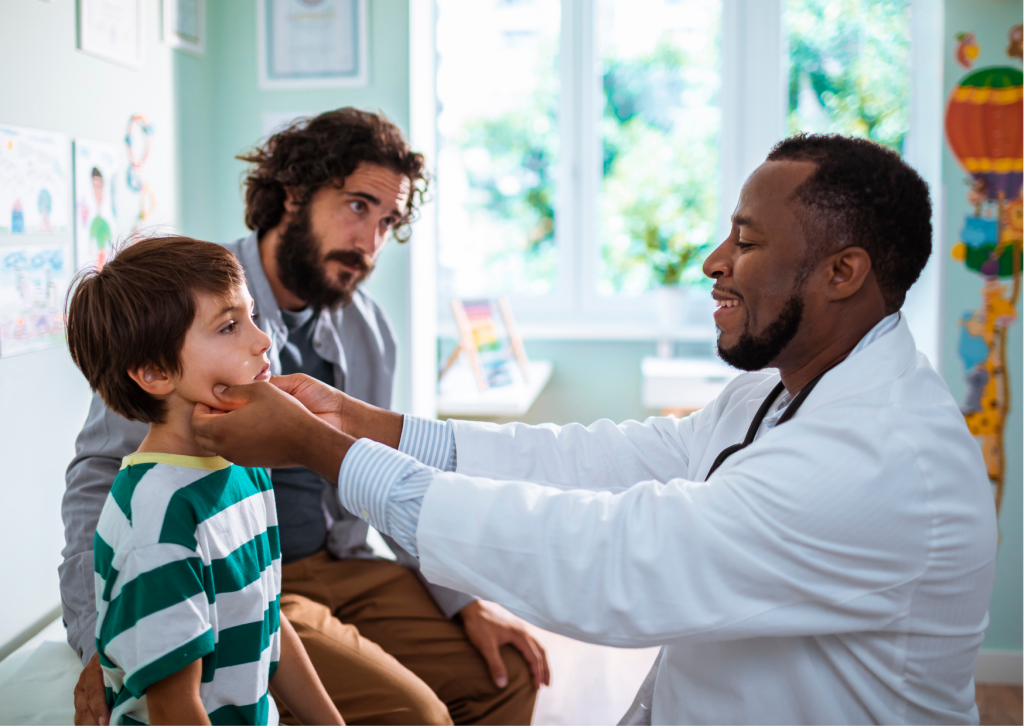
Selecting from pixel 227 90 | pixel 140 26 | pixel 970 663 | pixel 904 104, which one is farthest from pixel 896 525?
pixel 904 104

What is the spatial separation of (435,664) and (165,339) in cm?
99

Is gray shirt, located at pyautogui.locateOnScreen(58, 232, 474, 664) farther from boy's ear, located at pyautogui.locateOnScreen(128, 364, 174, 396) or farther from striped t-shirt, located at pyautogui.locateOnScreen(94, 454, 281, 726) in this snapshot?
boy's ear, located at pyautogui.locateOnScreen(128, 364, 174, 396)

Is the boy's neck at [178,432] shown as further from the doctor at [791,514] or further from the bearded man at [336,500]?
the bearded man at [336,500]

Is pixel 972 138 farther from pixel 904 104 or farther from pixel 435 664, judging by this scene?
pixel 435 664

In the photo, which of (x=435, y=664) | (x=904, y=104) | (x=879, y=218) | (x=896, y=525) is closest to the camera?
(x=896, y=525)

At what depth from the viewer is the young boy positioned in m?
0.88

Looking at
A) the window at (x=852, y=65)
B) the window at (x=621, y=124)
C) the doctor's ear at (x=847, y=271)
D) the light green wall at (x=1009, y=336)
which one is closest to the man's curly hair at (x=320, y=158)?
the doctor's ear at (x=847, y=271)

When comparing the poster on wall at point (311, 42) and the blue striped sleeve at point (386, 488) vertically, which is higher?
the poster on wall at point (311, 42)

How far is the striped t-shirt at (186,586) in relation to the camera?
0.87 m

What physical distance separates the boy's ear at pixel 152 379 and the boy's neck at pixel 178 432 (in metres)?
0.02

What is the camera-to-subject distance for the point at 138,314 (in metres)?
0.95

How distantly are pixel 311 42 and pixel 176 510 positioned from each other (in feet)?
5.58

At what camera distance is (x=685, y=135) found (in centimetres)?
388

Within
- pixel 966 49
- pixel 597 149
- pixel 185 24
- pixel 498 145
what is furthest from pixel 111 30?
pixel 597 149
